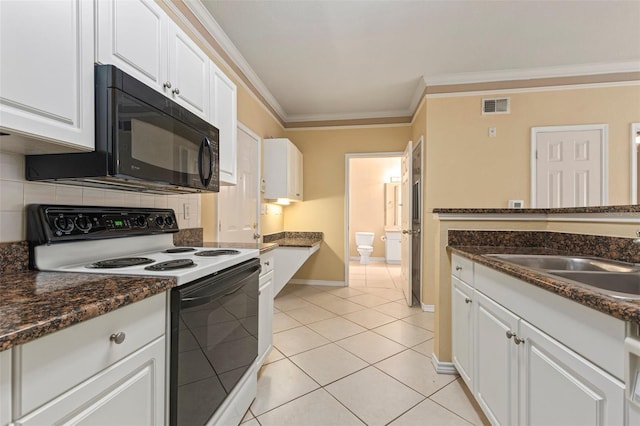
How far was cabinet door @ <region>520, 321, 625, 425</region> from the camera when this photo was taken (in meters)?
0.69

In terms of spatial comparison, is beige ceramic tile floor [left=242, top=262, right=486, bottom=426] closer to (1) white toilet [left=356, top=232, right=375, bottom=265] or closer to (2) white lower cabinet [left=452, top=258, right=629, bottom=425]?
(2) white lower cabinet [left=452, top=258, right=629, bottom=425]

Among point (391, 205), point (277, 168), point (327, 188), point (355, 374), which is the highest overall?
point (277, 168)

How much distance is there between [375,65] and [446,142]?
1163 mm

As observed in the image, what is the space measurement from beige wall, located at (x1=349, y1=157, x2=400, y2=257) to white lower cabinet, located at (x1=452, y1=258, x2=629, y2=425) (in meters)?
4.97

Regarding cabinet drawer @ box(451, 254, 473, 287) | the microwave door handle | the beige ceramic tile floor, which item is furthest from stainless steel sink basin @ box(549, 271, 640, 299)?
the microwave door handle

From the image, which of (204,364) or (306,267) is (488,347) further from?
(306,267)

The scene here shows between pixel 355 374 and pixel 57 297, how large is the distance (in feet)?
5.85

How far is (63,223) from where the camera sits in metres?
1.09

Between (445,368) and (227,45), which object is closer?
(445,368)

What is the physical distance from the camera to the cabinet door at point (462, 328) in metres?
1.56

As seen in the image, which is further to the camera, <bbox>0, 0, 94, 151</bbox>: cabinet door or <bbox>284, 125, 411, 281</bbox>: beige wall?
<bbox>284, 125, 411, 281</bbox>: beige wall

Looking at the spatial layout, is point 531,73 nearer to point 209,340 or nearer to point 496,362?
point 496,362

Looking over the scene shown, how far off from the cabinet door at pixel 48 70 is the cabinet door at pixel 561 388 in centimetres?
168

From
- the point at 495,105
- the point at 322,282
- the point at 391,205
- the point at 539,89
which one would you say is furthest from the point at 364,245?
the point at 539,89
